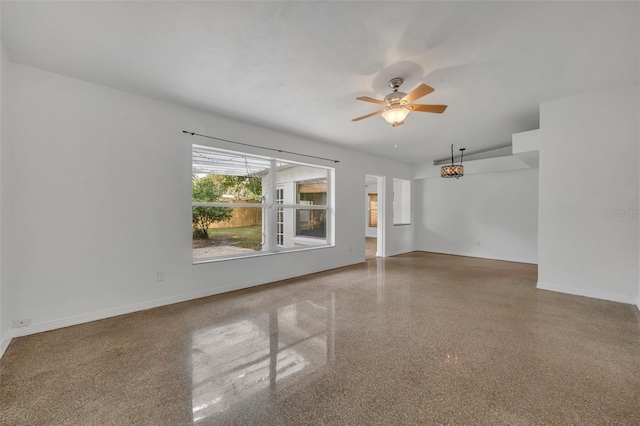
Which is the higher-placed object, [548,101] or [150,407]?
[548,101]

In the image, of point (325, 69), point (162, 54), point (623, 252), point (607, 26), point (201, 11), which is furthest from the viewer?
point (623, 252)

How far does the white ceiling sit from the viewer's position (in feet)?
6.58

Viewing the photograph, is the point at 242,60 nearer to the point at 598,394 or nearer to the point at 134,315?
the point at 134,315

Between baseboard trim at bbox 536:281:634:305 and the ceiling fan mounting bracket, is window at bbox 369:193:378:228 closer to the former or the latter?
baseboard trim at bbox 536:281:634:305

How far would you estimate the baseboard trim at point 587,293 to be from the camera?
11.3 ft

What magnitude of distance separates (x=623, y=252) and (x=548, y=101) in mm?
2320

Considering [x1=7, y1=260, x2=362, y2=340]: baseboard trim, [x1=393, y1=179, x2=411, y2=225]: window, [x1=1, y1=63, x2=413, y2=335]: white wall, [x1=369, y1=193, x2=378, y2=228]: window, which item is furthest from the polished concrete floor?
[x1=369, y1=193, x2=378, y2=228]: window

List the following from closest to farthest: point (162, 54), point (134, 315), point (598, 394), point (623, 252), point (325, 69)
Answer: point (598, 394)
point (162, 54)
point (325, 69)
point (134, 315)
point (623, 252)

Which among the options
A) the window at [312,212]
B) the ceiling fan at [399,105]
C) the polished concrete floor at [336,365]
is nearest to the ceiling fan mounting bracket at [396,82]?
the ceiling fan at [399,105]

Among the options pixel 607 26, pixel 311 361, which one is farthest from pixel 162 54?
pixel 607 26

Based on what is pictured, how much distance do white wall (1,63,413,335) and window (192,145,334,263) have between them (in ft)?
1.05

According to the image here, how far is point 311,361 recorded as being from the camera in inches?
82.1

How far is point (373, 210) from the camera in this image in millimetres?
11641

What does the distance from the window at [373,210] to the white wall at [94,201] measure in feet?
27.1
